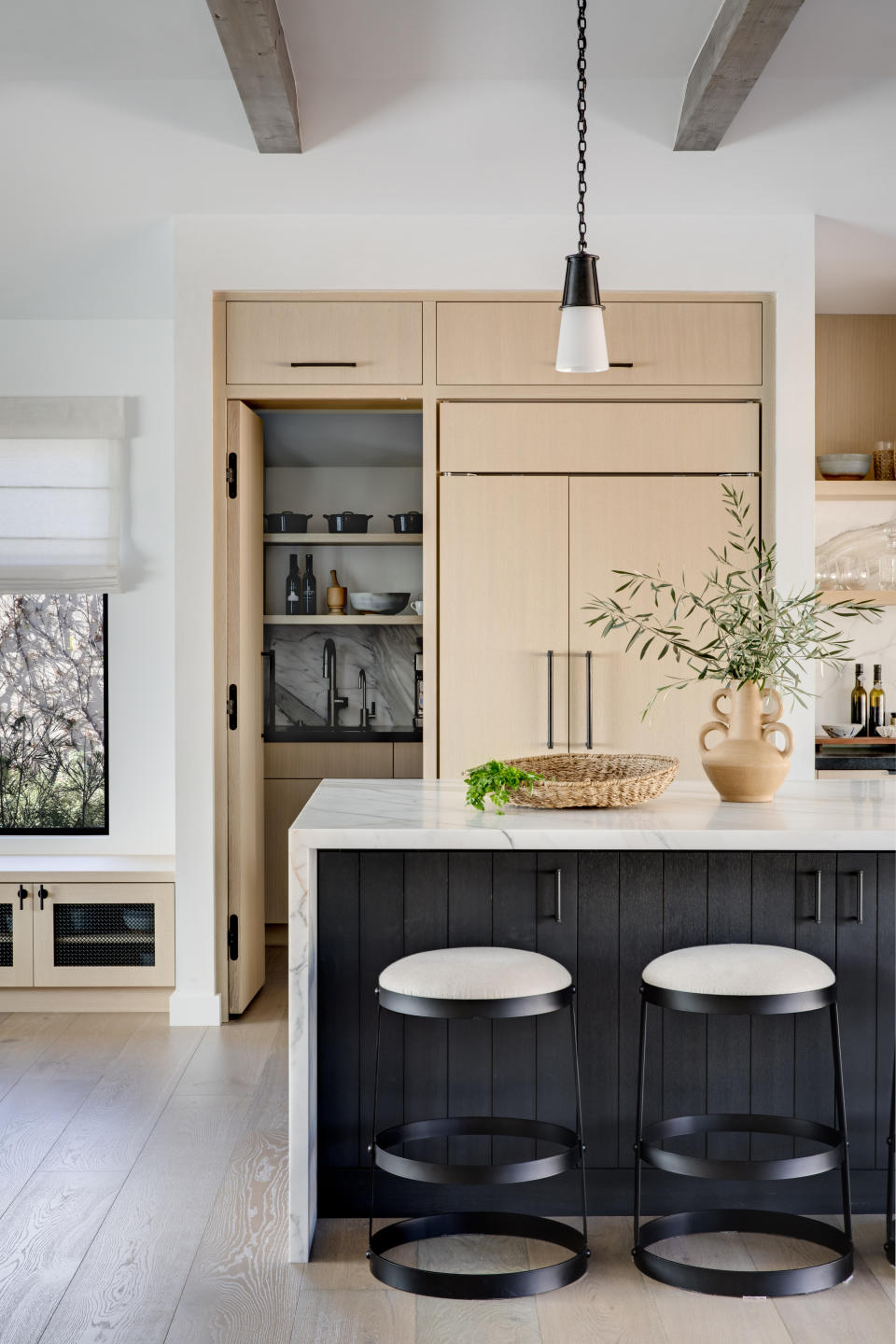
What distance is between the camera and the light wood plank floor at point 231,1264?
6.92 ft

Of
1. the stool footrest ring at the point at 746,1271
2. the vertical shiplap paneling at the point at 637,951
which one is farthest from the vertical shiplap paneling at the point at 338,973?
the stool footrest ring at the point at 746,1271

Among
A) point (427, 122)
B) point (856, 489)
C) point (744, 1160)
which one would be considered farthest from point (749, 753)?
point (856, 489)

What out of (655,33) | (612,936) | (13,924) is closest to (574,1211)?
(612,936)

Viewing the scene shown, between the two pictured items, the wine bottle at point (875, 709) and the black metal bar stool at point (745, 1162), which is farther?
the wine bottle at point (875, 709)

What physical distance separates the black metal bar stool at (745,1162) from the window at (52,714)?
3443 mm

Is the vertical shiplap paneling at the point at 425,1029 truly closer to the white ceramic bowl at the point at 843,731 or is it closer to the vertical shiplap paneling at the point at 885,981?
the vertical shiplap paneling at the point at 885,981

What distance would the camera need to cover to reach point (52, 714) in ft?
17.0

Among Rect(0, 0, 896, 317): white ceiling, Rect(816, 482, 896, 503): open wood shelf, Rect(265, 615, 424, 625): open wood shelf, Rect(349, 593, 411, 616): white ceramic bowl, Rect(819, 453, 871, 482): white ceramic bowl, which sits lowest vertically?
Rect(265, 615, 424, 625): open wood shelf

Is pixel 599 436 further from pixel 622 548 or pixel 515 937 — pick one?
pixel 515 937

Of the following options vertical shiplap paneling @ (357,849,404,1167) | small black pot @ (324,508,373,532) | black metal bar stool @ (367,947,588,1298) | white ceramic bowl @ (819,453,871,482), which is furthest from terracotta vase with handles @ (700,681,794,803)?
small black pot @ (324,508,373,532)

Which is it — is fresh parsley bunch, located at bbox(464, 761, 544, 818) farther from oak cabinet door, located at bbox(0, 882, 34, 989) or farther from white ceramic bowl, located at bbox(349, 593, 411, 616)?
white ceramic bowl, located at bbox(349, 593, 411, 616)

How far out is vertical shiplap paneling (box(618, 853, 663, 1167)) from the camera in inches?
99.7

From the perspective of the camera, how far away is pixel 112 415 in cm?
501

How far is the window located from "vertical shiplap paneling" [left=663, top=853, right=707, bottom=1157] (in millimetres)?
3313
